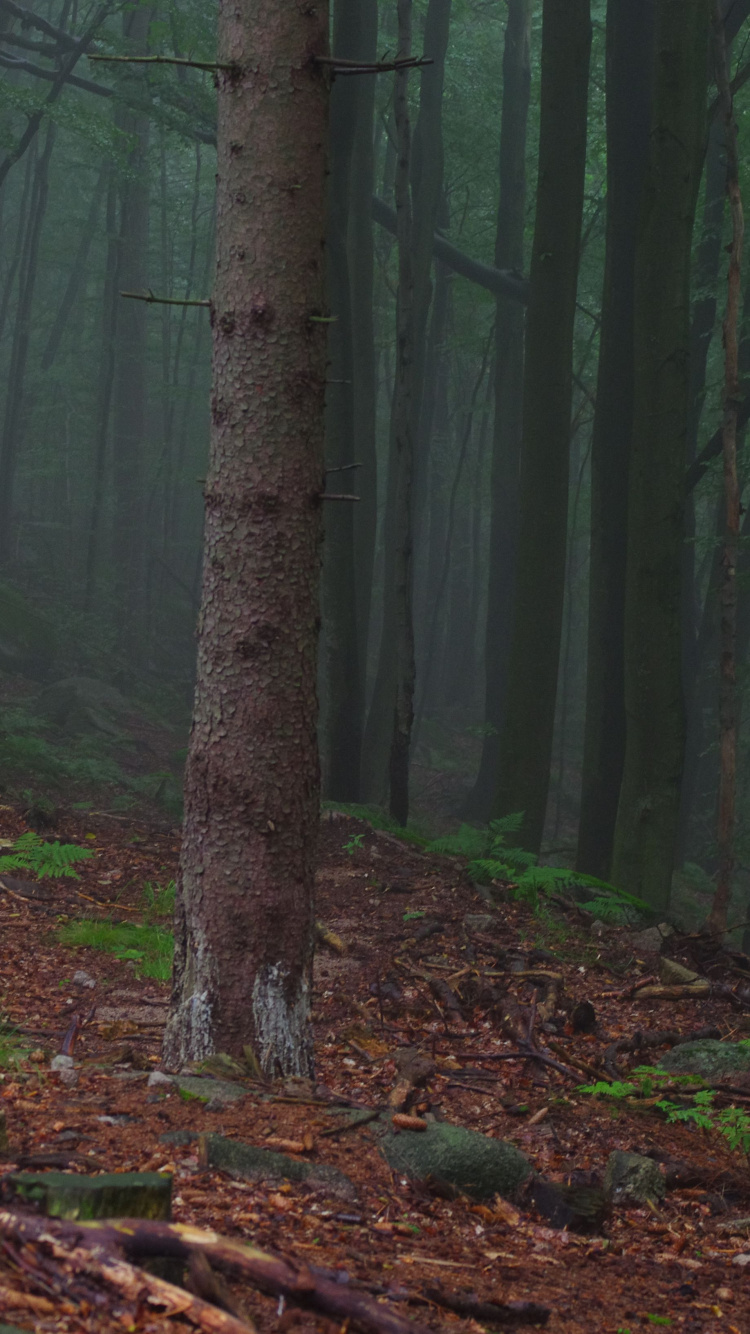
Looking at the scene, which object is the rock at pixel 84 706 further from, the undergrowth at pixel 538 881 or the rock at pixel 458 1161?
the rock at pixel 458 1161

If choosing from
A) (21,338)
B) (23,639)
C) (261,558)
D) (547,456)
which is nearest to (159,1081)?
(261,558)

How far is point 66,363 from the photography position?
103 ft

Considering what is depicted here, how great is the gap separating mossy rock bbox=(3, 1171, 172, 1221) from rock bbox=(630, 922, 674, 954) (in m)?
5.32

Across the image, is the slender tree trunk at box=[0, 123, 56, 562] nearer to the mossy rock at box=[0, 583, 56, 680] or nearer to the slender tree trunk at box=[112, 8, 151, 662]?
the slender tree trunk at box=[112, 8, 151, 662]

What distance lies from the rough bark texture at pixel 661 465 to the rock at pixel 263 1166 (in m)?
6.48

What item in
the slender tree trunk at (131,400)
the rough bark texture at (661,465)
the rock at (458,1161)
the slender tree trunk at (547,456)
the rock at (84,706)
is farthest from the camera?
the slender tree trunk at (131,400)

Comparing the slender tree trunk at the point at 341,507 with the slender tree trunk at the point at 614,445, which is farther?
the slender tree trunk at the point at 341,507

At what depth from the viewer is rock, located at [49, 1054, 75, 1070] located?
3.93 m

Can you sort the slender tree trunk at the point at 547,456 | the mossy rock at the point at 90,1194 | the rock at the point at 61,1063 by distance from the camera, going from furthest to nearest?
1. the slender tree trunk at the point at 547,456
2. the rock at the point at 61,1063
3. the mossy rock at the point at 90,1194

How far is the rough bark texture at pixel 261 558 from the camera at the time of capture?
3975 mm

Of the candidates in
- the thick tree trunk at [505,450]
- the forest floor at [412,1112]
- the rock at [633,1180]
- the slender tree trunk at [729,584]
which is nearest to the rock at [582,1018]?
the forest floor at [412,1112]

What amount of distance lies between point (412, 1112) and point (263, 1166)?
3.80 ft

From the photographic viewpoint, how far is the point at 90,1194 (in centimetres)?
222

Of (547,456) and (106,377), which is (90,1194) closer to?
(547,456)
